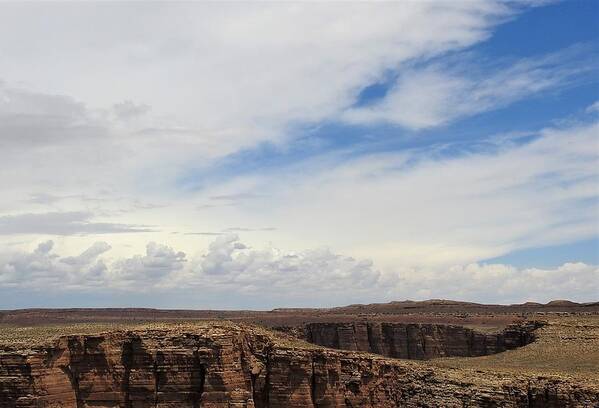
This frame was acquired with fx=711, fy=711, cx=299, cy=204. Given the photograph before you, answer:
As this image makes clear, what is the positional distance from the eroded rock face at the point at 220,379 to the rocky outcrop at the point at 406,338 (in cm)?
3323

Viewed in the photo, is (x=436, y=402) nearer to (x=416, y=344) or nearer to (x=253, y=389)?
(x=253, y=389)

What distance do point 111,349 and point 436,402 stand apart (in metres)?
21.5

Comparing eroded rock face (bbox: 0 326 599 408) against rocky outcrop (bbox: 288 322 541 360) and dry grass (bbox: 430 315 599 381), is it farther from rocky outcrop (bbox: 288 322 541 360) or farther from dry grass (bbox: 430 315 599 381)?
rocky outcrop (bbox: 288 322 541 360)

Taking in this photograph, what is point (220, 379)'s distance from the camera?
146 feet

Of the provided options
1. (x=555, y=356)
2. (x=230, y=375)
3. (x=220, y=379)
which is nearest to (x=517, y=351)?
(x=555, y=356)

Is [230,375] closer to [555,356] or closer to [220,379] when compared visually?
[220,379]

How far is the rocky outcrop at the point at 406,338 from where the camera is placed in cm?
8312

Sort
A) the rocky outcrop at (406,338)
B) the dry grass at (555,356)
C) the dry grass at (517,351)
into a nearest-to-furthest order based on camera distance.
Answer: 1. the dry grass at (517,351)
2. the dry grass at (555,356)
3. the rocky outcrop at (406,338)

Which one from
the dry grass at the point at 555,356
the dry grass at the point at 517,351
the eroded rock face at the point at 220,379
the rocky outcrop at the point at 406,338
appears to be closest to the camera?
the eroded rock face at the point at 220,379

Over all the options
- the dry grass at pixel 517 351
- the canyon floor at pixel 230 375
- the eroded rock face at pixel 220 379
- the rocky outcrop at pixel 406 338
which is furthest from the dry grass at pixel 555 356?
the rocky outcrop at pixel 406 338

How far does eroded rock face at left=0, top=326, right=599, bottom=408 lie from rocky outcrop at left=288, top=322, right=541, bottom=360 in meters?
33.2

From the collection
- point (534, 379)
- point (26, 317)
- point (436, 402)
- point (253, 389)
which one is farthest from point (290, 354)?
point (26, 317)

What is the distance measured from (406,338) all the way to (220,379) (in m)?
51.1

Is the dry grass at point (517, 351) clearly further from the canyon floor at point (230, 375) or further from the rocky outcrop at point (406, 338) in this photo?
the rocky outcrop at point (406, 338)
